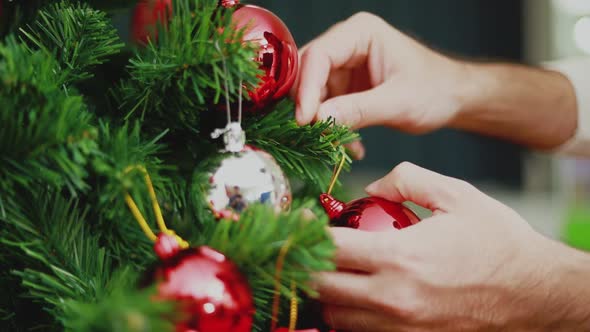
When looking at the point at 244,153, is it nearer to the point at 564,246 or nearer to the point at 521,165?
the point at 564,246

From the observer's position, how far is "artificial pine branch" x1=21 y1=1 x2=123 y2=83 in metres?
0.44

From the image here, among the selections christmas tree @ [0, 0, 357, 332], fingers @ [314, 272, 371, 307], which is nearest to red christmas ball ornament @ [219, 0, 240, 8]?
christmas tree @ [0, 0, 357, 332]

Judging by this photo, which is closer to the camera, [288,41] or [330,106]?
[288,41]

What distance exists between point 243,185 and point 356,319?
0.55 feet

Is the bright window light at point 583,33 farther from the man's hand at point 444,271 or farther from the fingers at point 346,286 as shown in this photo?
the fingers at point 346,286

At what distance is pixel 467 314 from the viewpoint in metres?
0.51

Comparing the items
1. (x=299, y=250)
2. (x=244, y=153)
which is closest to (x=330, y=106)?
(x=244, y=153)

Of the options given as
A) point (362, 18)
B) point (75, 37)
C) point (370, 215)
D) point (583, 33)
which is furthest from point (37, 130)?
point (583, 33)

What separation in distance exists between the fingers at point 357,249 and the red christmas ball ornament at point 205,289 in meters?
0.12

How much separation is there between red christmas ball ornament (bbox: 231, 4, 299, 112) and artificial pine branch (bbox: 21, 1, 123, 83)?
0.37 feet

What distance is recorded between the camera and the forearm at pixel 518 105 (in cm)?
101

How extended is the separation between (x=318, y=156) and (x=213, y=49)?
0.17 m

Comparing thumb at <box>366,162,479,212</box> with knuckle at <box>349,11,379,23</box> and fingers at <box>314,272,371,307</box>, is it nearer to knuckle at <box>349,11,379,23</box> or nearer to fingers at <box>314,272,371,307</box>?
fingers at <box>314,272,371,307</box>

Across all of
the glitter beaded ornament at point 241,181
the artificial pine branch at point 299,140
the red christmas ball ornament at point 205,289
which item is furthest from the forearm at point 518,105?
the red christmas ball ornament at point 205,289
